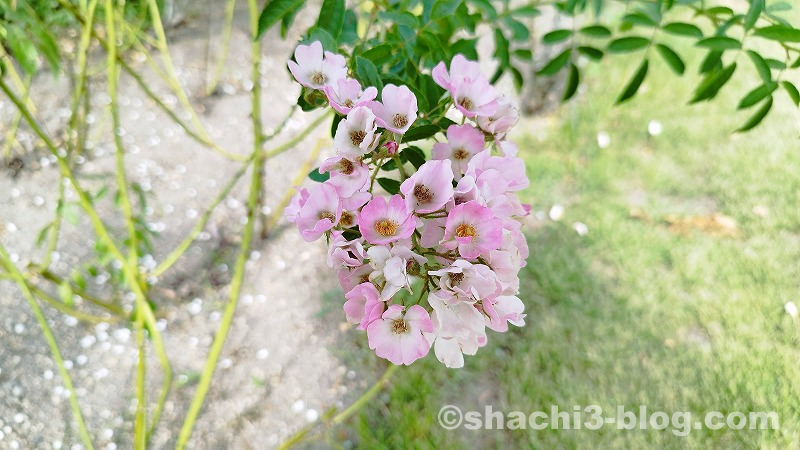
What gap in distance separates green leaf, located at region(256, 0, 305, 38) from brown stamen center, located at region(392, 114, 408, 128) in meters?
0.29

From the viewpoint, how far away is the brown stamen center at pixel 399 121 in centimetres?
55

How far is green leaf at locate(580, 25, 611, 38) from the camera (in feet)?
3.48

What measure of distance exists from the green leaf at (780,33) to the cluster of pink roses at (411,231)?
51cm

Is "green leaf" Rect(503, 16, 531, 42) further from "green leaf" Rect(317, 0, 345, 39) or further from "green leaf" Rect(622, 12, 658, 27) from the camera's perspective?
"green leaf" Rect(317, 0, 345, 39)

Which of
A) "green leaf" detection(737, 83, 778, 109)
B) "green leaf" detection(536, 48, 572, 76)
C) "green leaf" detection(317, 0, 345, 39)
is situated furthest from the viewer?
"green leaf" detection(536, 48, 572, 76)

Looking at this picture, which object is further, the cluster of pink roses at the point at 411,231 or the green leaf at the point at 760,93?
the green leaf at the point at 760,93

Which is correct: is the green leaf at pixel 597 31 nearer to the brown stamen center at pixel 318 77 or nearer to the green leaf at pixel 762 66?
the green leaf at pixel 762 66

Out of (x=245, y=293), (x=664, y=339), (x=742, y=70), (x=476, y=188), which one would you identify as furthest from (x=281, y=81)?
(x=476, y=188)

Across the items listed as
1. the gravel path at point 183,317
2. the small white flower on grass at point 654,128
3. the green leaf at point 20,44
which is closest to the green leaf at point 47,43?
the green leaf at point 20,44

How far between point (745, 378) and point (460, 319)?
4.45 feet

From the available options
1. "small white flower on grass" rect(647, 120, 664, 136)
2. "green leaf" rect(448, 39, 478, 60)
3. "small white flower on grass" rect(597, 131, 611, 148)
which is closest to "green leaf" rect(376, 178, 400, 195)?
"green leaf" rect(448, 39, 478, 60)

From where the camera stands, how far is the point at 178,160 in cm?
219

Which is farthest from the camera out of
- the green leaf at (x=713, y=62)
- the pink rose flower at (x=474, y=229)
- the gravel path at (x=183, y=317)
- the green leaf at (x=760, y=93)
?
the gravel path at (x=183, y=317)

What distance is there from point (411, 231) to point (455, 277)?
0.18ft
